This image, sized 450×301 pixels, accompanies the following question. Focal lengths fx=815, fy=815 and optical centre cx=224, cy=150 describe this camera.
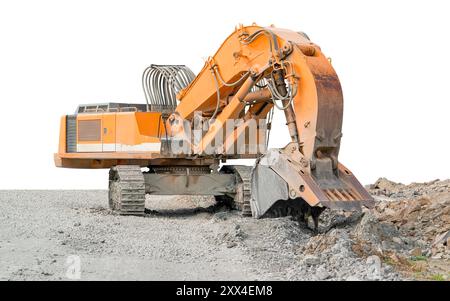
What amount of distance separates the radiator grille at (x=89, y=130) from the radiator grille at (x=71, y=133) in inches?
5.9

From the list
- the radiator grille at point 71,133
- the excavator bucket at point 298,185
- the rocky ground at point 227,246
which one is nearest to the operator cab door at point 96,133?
the radiator grille at point 71,133

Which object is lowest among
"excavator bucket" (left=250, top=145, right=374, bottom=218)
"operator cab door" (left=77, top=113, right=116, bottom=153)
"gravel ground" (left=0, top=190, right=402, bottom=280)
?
"gravel ground" (left=0, top=190, right=402, bottom=280)

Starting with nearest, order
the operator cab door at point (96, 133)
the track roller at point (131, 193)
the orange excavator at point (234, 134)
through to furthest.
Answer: the orange excavator at point (234, 134)
the track roller at point (131, 193)
the operator cab door at point (96, 133)

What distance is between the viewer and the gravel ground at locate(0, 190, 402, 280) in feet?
28.2

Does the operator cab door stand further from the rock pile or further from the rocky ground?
the rock pile

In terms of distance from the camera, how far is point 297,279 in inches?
334

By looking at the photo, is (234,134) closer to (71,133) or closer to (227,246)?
(227,246)

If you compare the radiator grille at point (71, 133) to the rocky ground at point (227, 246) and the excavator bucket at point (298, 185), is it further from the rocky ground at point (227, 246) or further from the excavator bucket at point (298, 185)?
the excavator bucket at point (298, 185)

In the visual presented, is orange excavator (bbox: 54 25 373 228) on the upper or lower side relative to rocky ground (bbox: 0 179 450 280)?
upper

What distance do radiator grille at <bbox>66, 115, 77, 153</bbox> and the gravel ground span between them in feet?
6.46

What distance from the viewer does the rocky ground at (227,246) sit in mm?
8680

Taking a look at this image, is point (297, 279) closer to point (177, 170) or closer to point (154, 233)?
point (154, 233)

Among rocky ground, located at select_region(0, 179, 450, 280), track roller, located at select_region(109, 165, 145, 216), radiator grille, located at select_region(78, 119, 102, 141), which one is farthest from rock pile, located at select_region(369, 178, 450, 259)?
radiator grille, located at select_region(78, 119, 102, 141)
